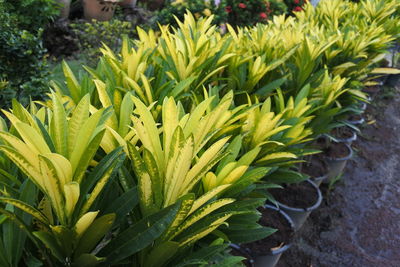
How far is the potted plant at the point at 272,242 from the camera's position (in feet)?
6.52

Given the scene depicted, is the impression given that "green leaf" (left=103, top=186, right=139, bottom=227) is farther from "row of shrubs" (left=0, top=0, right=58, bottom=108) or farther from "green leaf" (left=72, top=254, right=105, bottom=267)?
"row of shrubs" (left=0, top=0, right=58, bottom=108)

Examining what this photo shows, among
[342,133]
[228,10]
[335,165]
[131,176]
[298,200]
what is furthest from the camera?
[228,10]

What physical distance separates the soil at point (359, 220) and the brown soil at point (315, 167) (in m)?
0.22

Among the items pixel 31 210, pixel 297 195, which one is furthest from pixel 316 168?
pixel 31 210

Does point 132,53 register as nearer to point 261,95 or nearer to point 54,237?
point 261,95

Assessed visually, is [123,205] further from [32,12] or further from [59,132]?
[32,12]

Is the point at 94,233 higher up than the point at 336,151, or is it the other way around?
the point at 94,233

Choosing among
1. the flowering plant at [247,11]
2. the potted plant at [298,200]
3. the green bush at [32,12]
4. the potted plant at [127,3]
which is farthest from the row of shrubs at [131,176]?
the potted plant at [127,3]

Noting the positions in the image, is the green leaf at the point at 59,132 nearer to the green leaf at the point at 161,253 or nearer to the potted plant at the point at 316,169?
the green leaf at the point at 161,253

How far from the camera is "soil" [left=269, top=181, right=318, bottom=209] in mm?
2484

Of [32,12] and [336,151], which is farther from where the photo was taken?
[32,12]

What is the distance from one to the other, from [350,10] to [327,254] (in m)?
2.49

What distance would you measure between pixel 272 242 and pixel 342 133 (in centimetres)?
190

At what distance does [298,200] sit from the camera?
2516mm
